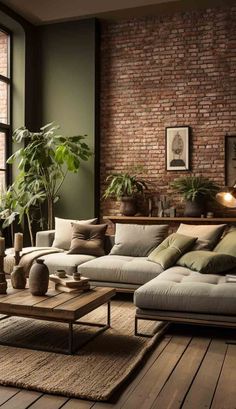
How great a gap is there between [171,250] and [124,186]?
2.15 metres

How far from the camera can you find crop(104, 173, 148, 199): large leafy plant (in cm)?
683

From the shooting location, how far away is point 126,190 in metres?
6.89

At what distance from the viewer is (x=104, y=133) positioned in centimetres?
744

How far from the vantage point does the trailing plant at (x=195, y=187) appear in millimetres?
6590

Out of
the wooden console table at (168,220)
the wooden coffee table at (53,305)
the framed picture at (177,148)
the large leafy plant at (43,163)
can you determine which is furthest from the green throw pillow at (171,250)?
the large leafy plant at (43,163)

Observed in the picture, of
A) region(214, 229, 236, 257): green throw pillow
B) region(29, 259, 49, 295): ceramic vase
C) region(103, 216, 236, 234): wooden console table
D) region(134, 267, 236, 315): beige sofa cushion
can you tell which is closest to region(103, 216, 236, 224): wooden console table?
region(103, 216, 236, 234): wooden console table

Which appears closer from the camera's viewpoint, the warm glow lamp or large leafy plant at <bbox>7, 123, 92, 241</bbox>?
the warm glow lamp

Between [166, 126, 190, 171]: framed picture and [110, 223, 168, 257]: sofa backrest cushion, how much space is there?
5.48 ft

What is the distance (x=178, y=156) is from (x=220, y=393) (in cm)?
471

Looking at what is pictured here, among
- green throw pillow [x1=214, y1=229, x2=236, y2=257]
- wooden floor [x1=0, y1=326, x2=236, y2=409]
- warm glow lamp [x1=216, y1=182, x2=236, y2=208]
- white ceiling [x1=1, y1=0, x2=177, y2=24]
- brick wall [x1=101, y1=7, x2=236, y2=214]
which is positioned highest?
white ceiling [x1=1, y1=0, x2=177, y2=24]

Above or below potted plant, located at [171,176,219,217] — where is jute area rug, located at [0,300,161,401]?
below

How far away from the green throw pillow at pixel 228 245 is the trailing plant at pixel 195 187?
61.8 inches

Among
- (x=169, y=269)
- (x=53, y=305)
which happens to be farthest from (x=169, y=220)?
(x=53, y=305)

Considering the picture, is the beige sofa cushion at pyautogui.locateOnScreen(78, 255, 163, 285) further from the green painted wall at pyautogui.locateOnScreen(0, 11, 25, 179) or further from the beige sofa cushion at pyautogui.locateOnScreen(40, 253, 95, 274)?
the green painted wall at pyautogui.locateOnScreen(0, 11, 25, 179)
